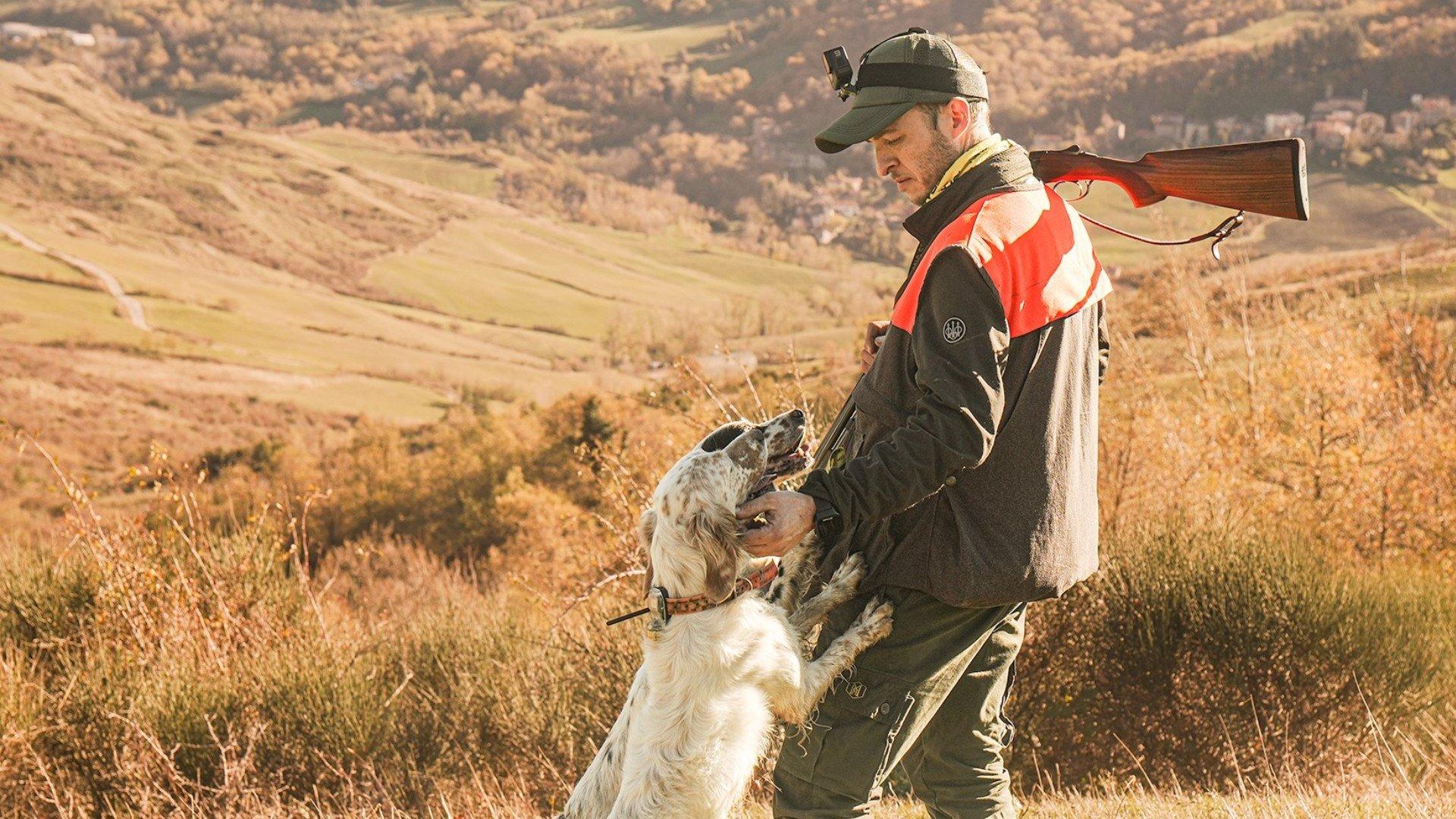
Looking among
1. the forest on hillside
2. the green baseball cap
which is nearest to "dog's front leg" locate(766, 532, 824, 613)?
the green baseball cap

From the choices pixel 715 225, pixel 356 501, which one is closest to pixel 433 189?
pixel 715 225

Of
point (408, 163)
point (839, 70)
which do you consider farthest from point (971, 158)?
point (408, 163)

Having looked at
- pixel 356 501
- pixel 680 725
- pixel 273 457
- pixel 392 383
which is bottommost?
pixel 392 383

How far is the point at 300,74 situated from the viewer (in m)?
130

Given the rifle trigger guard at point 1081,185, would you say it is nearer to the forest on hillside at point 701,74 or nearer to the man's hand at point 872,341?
the man's hand at point 872,341

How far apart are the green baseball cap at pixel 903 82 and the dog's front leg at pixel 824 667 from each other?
44.2 inches

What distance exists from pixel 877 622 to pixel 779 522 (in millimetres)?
406

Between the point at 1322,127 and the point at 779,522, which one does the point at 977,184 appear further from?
the point at 1322,127

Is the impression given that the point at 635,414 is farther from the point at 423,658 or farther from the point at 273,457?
the point at 273,457

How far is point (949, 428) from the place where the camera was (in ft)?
7.28

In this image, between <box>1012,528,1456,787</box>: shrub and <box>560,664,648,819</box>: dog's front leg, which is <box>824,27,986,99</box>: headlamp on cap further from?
<box>1012,528,1456,787</box>: shrub

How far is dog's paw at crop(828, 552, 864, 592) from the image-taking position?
2.72m

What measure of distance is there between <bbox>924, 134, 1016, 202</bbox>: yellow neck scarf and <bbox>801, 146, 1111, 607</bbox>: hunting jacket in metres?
0.02

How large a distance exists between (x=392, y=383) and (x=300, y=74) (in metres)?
84.8
